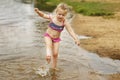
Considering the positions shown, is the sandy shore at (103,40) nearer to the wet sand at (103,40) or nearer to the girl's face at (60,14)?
the wet sand at (103,40)

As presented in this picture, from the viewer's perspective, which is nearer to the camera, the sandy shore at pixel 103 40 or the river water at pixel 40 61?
→ the river water at pixel 40 61

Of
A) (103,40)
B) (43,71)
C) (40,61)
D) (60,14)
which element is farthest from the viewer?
(103,40)

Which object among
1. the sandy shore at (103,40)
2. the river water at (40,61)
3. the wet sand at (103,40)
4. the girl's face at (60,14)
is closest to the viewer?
the girl's face at (60,14)

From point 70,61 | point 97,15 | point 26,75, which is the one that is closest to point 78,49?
point 70,61

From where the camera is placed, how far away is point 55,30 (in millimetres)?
7621

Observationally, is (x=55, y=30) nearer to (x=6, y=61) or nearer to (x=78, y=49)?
(x=6, y=61)

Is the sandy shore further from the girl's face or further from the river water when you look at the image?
the girl's face

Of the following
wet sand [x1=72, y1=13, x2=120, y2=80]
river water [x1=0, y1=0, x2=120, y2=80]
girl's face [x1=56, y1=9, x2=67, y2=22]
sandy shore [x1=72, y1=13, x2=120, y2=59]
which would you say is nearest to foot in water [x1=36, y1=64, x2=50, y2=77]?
river water [x1=0, y1=0, x2=120, y2=80]

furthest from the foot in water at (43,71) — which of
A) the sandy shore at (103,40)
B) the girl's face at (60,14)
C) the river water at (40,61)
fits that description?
the sandy shore at (103,40)

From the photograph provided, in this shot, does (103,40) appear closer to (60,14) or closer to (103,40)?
(103,40)

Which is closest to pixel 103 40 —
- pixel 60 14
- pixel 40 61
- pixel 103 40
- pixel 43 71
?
pixel 103 40

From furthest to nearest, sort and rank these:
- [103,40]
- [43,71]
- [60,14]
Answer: [103,40], [43,71], [60,14]

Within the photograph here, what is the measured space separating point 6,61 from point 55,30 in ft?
6.44

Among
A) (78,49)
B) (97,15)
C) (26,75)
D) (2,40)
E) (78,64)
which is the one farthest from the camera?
(97,15)
